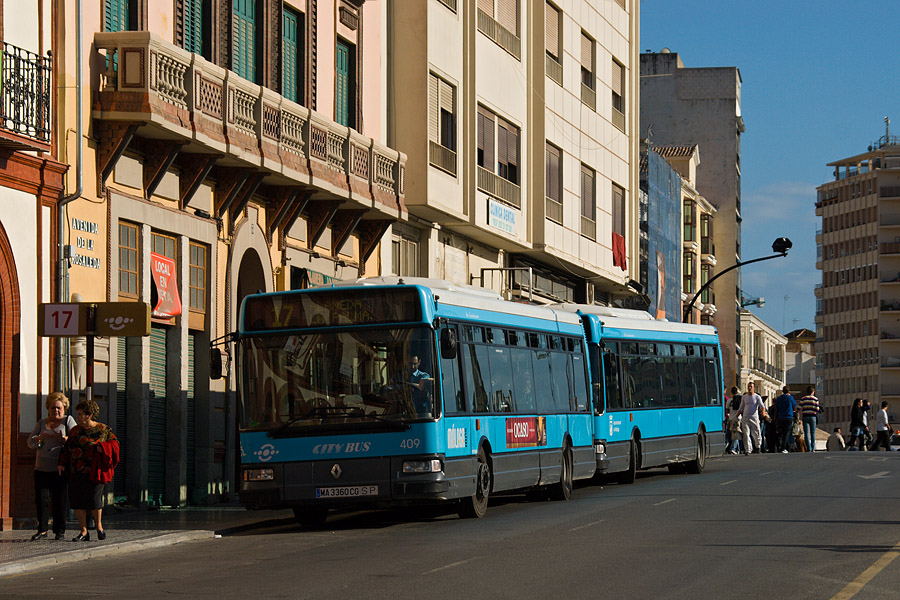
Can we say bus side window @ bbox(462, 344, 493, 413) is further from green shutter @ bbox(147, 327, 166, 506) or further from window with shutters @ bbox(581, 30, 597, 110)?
window with shutters @ bbox(581, 30, 597, 110)

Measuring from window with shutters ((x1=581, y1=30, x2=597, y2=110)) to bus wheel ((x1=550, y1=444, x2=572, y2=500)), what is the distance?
70.7ft

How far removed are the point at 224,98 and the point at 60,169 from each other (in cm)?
430

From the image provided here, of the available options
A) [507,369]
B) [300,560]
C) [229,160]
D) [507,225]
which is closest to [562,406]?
[507,369]

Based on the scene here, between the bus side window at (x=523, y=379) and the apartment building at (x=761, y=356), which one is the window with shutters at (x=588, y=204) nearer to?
the bus side window at (x=523, y=379)

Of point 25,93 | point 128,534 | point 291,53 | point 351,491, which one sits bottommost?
point 128,534

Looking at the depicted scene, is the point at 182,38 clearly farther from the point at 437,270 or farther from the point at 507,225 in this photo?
the point at 507,225

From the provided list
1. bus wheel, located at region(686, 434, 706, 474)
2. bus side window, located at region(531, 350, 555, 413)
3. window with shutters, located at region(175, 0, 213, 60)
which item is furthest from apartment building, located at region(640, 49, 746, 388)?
bus side window, located at region(531, 350, 555, 413)

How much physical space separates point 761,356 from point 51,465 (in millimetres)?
115511

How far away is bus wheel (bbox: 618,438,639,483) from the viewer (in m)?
29.4

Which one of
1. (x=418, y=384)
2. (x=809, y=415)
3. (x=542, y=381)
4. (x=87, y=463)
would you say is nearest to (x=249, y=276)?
(x=542, y=381)

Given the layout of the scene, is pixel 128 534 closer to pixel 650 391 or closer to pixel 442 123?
pixel 650 391

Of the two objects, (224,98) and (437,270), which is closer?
(224,98)

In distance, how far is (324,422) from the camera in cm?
1950

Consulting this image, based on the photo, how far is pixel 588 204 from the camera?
4591cm
